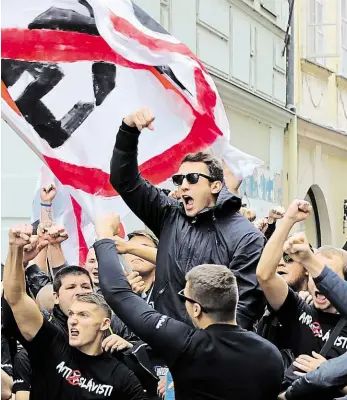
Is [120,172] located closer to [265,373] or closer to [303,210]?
[303,210]

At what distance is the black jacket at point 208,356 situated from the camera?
4277 mm

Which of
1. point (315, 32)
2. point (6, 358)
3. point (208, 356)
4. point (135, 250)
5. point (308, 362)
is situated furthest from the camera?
point (315, 32)

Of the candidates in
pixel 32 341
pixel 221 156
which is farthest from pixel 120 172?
pixel 221 156

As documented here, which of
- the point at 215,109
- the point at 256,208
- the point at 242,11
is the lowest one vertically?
the point at 256,208

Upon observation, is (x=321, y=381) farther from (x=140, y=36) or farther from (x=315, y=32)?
(x=315, y=32)

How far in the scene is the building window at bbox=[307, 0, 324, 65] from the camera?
19.4 m

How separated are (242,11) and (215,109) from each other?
31.2ft

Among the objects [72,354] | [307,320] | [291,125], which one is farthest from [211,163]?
[291,125]

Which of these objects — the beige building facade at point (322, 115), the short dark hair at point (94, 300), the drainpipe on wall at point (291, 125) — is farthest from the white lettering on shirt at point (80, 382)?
the beige building facade at point (322, 115)

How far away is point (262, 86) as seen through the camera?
1720 centimetres

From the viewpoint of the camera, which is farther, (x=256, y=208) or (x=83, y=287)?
(x=256, y=208)

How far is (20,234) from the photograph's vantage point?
186 inches

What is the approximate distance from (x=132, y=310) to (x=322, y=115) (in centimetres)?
1637

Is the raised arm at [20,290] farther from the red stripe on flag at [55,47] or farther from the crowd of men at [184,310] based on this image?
the red stripe on flag at [55,47]
